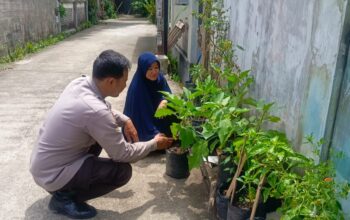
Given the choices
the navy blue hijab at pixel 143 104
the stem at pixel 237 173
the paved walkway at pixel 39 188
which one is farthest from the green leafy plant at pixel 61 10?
the stem at pixel 237 173

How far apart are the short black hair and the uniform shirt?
0.16m

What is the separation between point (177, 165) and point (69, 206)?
46.4 inches

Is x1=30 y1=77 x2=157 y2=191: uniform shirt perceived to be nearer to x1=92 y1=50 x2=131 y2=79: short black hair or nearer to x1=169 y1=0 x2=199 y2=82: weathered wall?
x1=92 y1=50 x2=131 y2=79: short black hair

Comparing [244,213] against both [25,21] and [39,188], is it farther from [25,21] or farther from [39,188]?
[25,21]

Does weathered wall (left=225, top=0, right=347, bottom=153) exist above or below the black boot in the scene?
above

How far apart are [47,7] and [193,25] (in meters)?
8.92

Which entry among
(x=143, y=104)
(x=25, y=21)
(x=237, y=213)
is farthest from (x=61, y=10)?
(x=237, y=213)

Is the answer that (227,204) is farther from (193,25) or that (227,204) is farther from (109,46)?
(109,46)

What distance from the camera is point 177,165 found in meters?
3.63

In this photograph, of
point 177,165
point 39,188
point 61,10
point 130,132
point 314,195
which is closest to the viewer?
point 314,195

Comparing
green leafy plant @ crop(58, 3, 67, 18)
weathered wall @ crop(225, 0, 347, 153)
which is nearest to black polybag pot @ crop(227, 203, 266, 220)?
weathered wall @ crop(225, 0, 347, 153)

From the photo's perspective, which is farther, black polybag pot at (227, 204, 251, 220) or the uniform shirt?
the uniform shirt

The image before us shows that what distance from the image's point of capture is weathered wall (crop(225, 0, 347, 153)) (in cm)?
207

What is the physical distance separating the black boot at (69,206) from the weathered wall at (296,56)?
1785 millimetres
